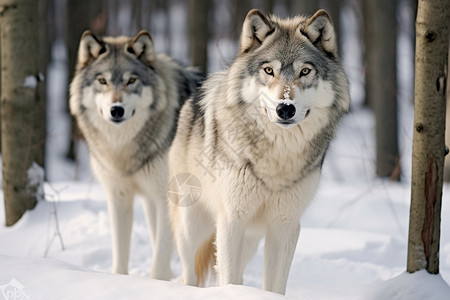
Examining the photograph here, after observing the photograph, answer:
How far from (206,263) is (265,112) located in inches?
62.2

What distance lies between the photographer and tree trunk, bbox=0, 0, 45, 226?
4.92 m

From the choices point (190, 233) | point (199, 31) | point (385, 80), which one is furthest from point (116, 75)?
point (385, 80)

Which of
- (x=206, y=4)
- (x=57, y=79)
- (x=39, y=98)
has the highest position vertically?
(x=206, y=4)

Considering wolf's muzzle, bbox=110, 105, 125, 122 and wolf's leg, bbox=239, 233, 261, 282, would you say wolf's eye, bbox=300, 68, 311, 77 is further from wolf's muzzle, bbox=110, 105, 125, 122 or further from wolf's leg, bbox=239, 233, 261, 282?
wolf's muzzle, bbox=110, 105, 125, 122

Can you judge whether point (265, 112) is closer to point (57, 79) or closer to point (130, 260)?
point (130, 260)

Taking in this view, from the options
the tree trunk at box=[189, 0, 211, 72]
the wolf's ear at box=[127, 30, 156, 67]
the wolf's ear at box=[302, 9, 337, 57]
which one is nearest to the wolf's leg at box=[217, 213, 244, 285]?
the wolf's ear at box=[302, 9, 337, 57]

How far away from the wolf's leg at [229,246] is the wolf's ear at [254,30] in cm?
109

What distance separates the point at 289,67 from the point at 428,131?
3.04 ft

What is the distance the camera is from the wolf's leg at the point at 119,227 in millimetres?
4316

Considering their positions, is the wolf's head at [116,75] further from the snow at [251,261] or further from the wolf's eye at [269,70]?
the wolf's eye at [269,70]

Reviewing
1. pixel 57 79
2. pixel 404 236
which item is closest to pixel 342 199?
pixel 404 236

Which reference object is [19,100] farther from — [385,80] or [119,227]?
[385,80]

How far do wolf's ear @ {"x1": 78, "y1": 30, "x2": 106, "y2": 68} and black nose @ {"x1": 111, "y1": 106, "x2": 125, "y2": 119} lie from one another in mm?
653

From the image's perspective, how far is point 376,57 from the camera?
31.3 ft
